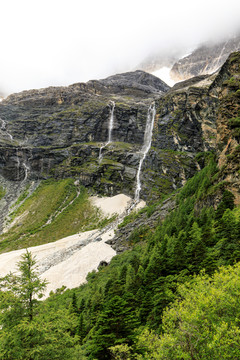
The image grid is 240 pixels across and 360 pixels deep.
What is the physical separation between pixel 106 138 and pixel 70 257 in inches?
3639

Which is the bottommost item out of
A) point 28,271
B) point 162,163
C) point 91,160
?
point 162,163

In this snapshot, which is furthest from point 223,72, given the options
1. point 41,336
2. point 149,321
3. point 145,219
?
point 41,336

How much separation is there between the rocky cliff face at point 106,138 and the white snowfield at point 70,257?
34.2 meters

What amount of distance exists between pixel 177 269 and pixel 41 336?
15740 mm

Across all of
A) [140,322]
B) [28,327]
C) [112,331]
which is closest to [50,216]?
[140,322]

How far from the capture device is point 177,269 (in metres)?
22.0

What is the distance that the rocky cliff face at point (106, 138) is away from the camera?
302 ft

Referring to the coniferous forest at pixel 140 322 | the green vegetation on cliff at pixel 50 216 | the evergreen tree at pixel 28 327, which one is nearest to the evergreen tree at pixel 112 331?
the coniferous forest at pixel 140 322

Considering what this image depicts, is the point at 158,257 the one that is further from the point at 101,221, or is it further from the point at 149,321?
the point at 101,221

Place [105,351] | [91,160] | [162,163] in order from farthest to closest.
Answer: [91,160], [162,163], [105,351]

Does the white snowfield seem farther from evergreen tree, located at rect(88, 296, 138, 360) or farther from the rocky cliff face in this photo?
the rocky cliff face

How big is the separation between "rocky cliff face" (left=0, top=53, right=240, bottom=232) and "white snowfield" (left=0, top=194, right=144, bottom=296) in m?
34.2

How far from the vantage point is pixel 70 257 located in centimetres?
5781

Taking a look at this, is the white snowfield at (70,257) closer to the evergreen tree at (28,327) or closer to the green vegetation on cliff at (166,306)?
the green vegetation on cliff at (166,306)
